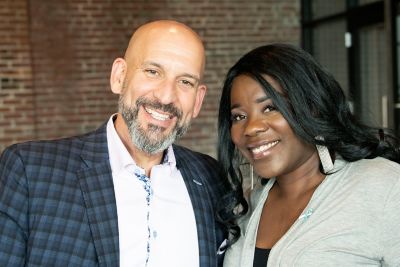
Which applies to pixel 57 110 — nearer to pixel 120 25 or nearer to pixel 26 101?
pixel 26 101

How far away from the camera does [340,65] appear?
290 inches

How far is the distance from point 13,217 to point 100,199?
0.29 metres

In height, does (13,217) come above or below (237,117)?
below

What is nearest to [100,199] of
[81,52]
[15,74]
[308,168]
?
[308,168]

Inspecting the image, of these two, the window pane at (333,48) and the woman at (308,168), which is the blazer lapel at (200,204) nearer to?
the woman at (308,168)

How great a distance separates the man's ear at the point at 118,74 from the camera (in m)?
2.35

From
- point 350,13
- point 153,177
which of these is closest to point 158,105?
point 153,177

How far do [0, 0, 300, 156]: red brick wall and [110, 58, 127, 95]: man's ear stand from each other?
4473mm

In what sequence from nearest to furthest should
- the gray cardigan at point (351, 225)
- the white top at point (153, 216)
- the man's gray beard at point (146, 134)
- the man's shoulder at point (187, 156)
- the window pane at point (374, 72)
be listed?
1. the gray cardigan at point (351, 225)
2. the white top at point (153, 216)
3. the man's gray beard at point (146, 134)
4. the man's shoulder at point (187, 156)
5. the window pane at point (374, 72)

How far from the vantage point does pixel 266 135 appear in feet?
7.16

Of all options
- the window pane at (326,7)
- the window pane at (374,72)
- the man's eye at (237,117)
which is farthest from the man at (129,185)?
the window pane at (326,7)

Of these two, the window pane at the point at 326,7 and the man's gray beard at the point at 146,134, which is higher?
the window pane at the point at 326,7

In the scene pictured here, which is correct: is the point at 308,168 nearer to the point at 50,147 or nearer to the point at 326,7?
the point at 50,147

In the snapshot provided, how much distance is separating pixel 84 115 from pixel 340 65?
295cm
